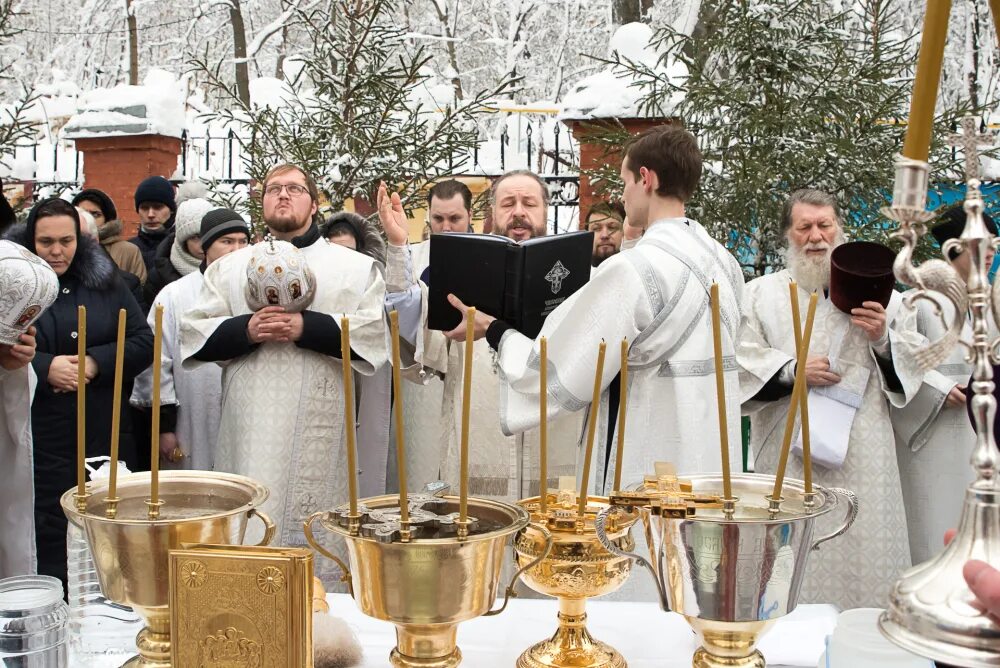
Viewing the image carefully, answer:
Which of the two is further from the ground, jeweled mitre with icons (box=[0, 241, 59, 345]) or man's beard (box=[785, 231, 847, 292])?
man's beard (box=[785, 231, 847, 292])

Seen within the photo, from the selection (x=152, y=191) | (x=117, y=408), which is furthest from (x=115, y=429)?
(x=152, y=191)

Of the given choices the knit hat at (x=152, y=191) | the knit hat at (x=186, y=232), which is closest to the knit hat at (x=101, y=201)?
the knit hat at (x=152, y=191)

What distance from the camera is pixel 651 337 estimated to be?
11.0 ft

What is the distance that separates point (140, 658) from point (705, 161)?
486 centimetres

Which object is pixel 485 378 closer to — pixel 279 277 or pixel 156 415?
pixel 279 277

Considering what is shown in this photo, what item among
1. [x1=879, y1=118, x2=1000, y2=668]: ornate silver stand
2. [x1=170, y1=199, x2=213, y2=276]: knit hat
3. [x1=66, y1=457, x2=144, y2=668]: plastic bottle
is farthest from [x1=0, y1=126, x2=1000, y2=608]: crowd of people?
[x1=879, y1=118, x2=1000, y2=668]: ornate silver stand

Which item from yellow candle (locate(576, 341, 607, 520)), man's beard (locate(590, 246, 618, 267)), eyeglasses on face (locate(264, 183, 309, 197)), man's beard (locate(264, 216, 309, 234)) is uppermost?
eyeglasses on face (locate(264, 183, 309, 197))

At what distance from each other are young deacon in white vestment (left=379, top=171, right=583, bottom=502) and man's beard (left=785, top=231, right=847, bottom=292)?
1.07 metres

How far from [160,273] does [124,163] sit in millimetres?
3887

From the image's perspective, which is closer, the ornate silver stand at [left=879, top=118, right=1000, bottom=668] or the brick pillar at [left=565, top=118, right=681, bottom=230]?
the ornate silver stand at [left=879, top=118, right=1000, bottom=668]

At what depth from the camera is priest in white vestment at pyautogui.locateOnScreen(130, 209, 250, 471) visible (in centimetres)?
509

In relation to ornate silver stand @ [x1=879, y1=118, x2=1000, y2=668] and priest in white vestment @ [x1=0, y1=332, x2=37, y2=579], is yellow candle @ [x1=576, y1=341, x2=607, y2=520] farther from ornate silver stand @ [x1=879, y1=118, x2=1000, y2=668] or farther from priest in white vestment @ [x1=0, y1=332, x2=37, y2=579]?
priest in white vestment @ [x1=0, y1=332, x2=37, y2=579]

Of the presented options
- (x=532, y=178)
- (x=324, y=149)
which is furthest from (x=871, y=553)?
(x=324, y=149)

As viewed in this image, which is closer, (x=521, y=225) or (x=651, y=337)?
(x=651, y=337)
